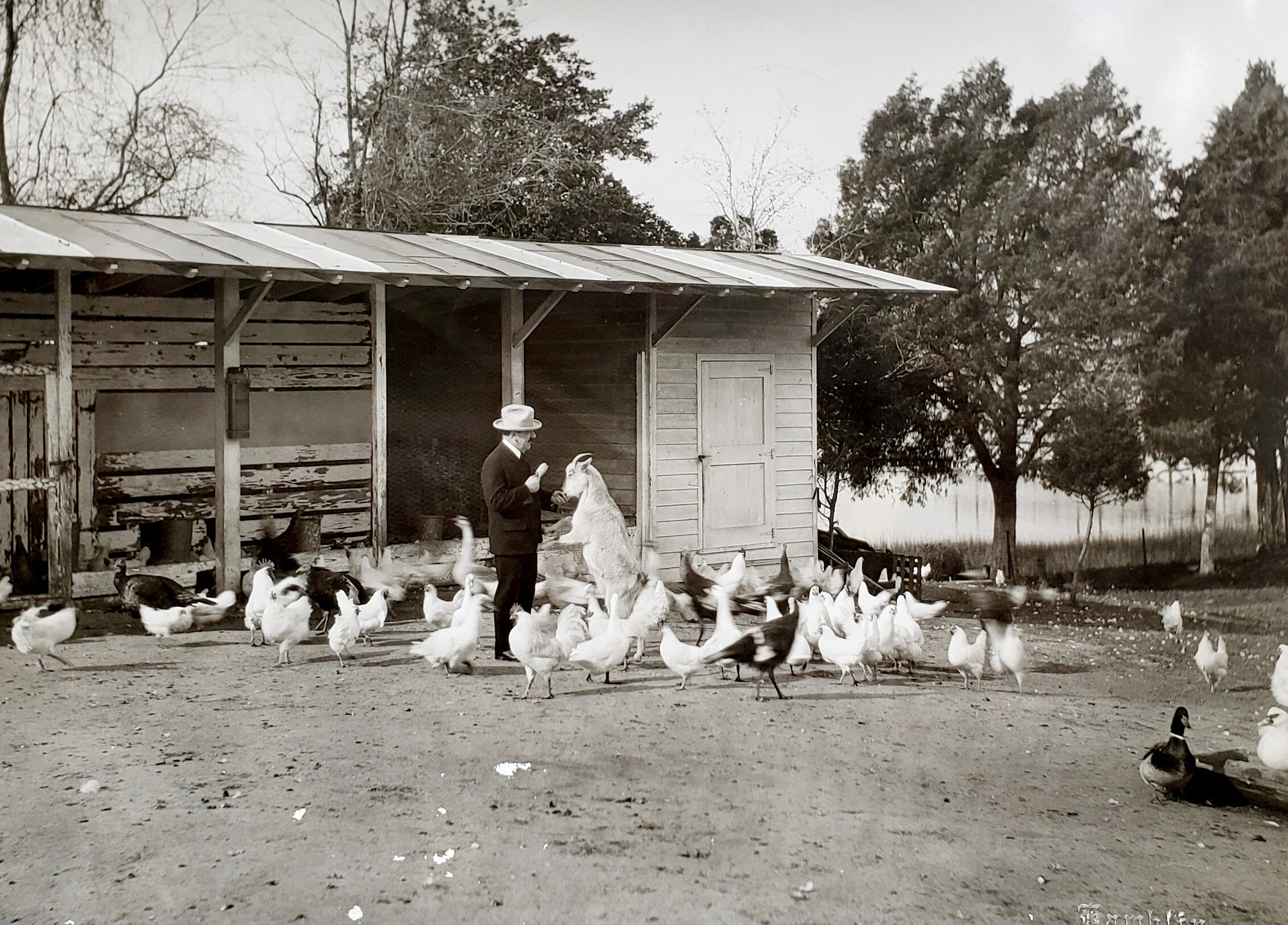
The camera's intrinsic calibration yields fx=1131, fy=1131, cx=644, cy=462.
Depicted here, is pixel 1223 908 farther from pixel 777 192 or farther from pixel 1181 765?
pixel 777 192

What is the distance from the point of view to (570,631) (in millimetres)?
4402

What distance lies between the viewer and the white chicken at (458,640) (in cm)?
442

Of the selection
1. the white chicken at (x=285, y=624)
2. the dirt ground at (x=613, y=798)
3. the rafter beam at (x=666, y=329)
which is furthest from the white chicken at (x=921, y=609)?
the white chicken at (x=285, y=624)

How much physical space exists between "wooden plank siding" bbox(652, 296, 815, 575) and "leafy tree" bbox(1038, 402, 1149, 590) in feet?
7.90

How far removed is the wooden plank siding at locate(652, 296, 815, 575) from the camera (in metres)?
6.64

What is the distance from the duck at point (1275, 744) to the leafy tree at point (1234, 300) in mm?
844

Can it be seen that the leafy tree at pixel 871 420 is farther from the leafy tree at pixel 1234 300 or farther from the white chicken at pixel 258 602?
the white chicken at pixel 258 602

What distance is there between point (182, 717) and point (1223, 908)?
3.01m

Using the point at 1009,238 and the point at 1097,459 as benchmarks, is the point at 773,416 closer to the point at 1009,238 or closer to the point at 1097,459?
the point at 1009,238

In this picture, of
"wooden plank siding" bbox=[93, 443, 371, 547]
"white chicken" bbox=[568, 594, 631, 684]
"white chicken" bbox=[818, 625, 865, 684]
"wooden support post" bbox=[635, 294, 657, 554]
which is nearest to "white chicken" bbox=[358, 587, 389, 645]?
"white chicken" bbox=[568, 594, 631, 684]

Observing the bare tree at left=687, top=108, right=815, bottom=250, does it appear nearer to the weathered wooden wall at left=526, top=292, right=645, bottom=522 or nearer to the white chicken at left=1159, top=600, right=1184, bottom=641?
the weathered wooden wall at left=526, top=292, right=645, bottom=522

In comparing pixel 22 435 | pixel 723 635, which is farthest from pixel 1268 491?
pixel 22 435

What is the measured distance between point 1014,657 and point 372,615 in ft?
8.61

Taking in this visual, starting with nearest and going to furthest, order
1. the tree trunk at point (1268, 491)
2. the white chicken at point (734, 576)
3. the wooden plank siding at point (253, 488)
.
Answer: the tree trunk at point (1268, 491)
the white chicken at point (734, 576)
the wooden plank siding at point (253, 488)
